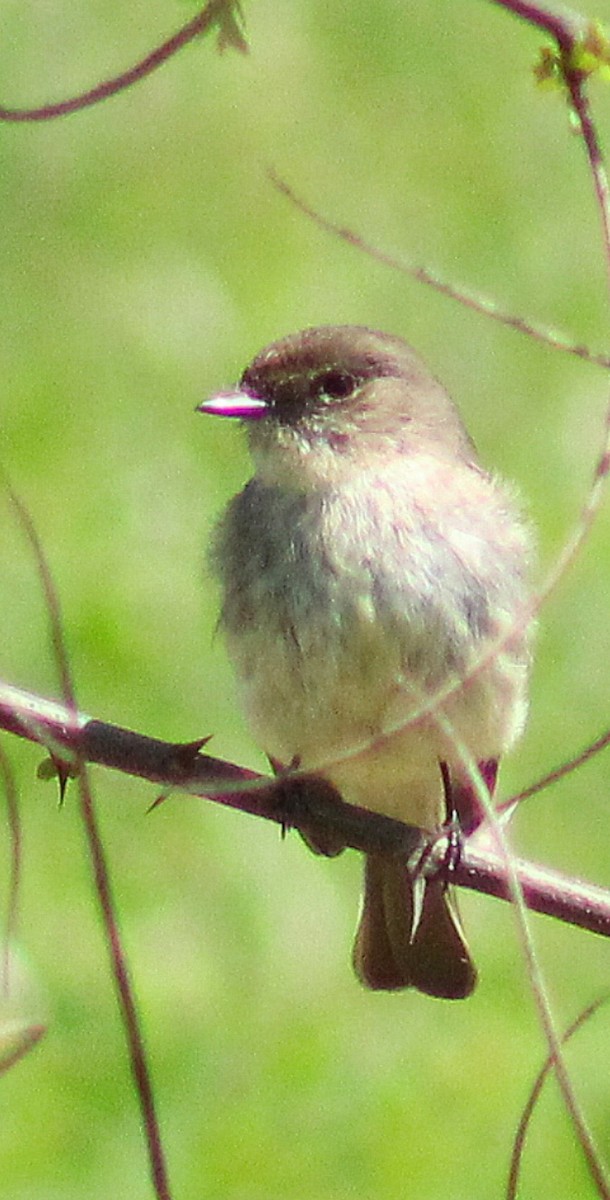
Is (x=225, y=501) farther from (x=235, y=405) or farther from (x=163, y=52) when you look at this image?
(x=163, y=52)

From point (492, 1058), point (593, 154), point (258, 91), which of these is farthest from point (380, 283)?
point (593, 154)

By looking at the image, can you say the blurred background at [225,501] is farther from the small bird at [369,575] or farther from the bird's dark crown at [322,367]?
the bird's dark crown at [322,367]

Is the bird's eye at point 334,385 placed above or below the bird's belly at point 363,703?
above

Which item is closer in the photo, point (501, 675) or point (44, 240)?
point (501, 675)

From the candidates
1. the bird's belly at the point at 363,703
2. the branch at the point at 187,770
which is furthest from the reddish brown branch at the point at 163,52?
the bird's belly at the point at 363,703

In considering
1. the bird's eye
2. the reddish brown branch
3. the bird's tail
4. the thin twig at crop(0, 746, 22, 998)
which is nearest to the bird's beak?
the bird's eye

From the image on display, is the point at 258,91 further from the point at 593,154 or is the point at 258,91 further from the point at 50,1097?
the point at 593,154

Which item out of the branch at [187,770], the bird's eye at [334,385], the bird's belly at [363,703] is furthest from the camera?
the bird's eye at [334,385]

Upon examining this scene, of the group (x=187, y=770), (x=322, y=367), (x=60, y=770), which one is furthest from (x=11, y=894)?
(x=322, y=367)

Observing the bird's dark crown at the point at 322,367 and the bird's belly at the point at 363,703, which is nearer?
the bird's belly at the point at 363,703

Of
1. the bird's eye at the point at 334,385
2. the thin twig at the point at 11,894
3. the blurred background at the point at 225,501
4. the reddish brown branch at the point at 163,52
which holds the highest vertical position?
the reddish brown branch at the point at 163,52
